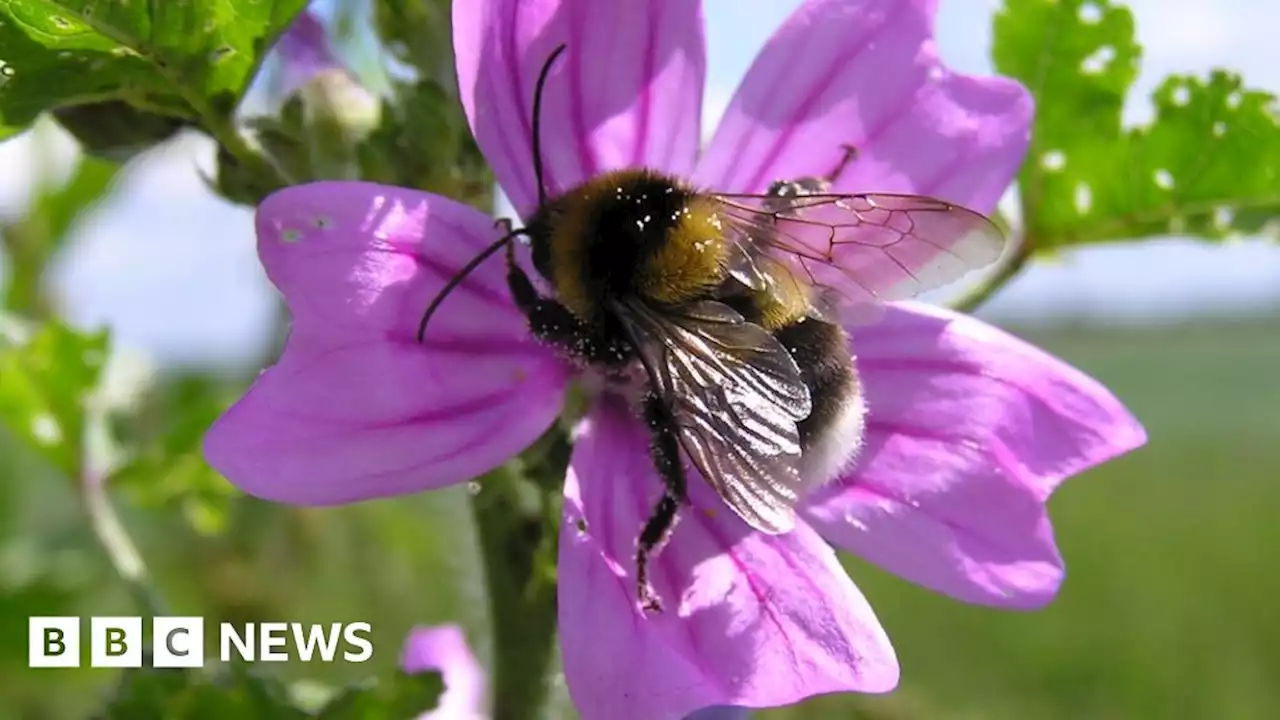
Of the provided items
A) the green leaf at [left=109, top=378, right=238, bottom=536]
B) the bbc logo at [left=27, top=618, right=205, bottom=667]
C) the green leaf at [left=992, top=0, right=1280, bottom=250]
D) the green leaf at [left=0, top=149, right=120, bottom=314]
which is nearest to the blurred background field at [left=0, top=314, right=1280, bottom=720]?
the bbc logo at [left=27, top=618, right=205, bottom=667]

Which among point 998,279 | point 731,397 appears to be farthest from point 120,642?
point 998,279

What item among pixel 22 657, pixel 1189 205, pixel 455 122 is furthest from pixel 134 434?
pixel 1189 205

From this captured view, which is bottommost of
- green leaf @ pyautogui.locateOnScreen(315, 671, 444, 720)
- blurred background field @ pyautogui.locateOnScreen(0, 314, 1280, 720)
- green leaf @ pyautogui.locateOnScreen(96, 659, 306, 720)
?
blurred background field @ pyautogui.locateOnScreen(0, 314, 1280, 720)

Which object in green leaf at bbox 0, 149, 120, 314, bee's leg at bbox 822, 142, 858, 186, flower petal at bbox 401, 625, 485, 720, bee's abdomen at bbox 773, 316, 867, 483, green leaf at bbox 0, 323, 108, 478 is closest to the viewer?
bee's abdomen at bbox 773, 316, 867, 483

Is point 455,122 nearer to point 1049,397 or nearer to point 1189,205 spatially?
point 1049,397

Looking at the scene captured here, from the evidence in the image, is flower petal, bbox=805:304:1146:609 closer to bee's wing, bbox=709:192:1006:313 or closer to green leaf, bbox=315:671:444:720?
bee's wing, bbox=709:192:1006:313

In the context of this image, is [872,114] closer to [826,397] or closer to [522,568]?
[826,397]

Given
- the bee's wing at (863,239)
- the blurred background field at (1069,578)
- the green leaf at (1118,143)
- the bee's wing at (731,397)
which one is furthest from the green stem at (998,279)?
the blurred background field at (1069,578)
